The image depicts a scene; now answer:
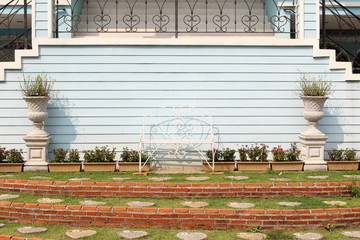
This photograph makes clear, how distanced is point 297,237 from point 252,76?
4240mm

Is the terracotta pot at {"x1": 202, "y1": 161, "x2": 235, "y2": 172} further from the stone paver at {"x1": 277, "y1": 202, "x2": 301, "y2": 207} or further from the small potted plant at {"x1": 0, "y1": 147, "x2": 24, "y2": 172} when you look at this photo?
the small potted plant at {"x1": 0, "y1": 147, "x2": 24, "y2": 172}

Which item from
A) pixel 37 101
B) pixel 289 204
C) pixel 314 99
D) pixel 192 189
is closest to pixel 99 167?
pixel 37 101

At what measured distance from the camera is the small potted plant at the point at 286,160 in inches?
337

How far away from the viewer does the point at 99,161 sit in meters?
8.66

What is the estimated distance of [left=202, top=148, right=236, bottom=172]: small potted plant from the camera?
28.1 ft

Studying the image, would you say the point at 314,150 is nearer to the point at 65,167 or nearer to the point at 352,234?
the point at 352,234

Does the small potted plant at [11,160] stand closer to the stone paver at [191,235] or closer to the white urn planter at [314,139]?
the stone paver at [191,235]

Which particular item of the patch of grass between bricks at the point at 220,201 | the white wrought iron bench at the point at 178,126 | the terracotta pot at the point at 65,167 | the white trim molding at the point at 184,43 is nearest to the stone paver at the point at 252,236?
the patch of grass between bricks at the point at 220,201

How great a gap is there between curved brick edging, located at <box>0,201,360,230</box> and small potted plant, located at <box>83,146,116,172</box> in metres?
2.55

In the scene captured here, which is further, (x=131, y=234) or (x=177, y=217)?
(x=177, y=217)

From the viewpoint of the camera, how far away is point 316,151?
8.66m

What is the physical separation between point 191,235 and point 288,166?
3.60 m

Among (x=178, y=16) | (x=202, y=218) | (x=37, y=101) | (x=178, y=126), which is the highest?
(x=178, y=16)

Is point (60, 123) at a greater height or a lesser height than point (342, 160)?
greater
